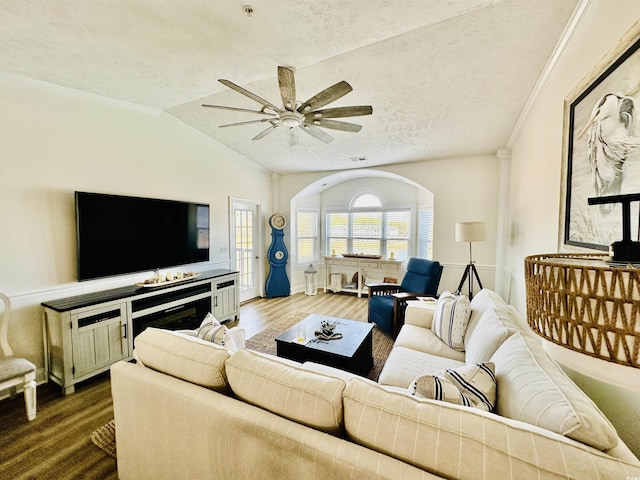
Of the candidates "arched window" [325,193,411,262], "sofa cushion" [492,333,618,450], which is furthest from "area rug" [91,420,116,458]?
"arched window" [325,193,411,262]

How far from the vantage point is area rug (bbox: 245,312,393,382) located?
2866 mm

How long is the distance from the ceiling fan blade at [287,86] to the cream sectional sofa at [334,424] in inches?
68.7

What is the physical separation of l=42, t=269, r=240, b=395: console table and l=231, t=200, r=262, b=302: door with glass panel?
159cm

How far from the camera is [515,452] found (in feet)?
2.62

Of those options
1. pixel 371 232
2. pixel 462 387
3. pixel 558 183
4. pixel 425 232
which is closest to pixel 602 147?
pixel 558 183

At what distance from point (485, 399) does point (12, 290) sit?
11.9 ft

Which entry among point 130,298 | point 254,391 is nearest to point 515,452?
point 254,391

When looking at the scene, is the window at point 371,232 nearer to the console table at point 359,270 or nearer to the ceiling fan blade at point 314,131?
the console table at point 359,270

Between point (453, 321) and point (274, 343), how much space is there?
80.0 inches

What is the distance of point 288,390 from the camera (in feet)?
3.65

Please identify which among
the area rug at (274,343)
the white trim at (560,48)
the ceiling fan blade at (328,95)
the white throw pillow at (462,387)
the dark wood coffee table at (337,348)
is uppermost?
the white trim at (560,48)

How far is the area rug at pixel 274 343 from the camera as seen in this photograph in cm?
287

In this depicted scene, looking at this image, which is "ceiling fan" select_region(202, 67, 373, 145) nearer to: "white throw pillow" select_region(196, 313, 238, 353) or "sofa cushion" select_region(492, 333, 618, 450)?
"white throw pillow" select_region(196, 313, 238, 353)

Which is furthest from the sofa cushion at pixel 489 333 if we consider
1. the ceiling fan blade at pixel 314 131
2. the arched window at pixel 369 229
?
the arched window at pixel 369 229
